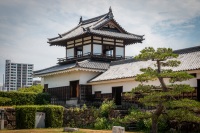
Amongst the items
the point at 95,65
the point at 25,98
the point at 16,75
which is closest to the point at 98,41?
the point at 95,65

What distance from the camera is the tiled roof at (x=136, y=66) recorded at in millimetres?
25766

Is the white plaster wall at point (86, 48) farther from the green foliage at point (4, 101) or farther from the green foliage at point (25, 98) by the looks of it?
the green foliage at point (4, 101)

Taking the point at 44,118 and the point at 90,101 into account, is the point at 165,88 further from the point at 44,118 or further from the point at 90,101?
the point at 90,101

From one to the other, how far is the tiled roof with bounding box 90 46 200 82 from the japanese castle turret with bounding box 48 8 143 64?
3347 mm

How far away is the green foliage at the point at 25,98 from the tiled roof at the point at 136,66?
6.04 m

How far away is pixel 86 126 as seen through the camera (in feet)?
90.2

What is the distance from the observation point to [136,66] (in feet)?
104

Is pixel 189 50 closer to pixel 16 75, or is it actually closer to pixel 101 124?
pixel 101 124

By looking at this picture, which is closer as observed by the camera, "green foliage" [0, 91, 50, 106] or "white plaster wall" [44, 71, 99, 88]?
"green foliage" [0, 91, 50, 106]

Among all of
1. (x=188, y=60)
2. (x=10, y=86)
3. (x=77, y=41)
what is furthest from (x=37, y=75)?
(x=10, y=86)

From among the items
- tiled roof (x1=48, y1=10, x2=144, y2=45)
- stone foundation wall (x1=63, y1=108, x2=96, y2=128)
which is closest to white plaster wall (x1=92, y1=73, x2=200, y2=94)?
stone foundation wall (x1=63, y1=108, x2=96, y2=128)

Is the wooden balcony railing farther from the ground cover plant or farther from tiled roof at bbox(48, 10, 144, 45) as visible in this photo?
the ground cover plant

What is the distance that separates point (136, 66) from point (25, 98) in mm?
12465

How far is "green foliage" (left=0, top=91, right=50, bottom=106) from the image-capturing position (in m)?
33.3
